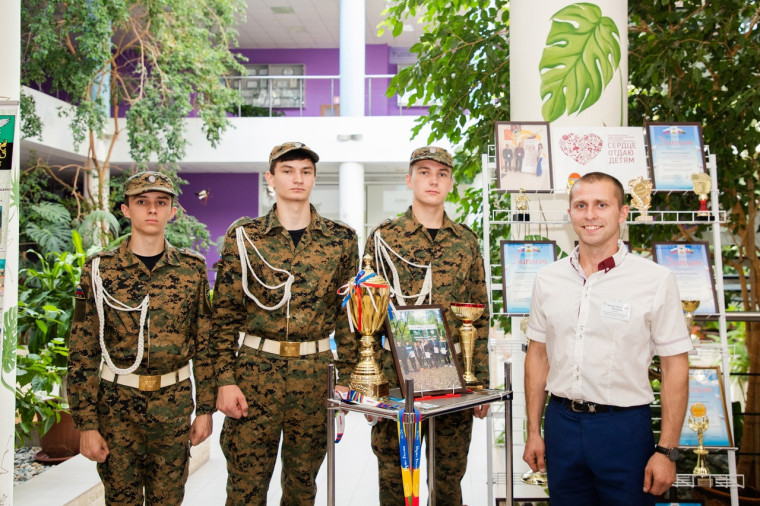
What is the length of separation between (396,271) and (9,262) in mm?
1501

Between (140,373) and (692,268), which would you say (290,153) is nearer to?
(140,373)

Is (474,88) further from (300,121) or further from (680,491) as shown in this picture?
(300,121)

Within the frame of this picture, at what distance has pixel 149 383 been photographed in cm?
249

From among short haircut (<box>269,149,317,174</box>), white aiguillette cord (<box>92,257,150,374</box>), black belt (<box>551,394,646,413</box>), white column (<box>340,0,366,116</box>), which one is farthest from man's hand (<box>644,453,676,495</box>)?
white column (<box>340,0,366,116</box>)

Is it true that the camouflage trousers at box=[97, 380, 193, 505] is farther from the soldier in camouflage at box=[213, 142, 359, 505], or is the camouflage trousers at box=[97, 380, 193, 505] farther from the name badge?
the name badge

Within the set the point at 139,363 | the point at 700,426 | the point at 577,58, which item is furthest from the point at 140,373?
the point at 577,58

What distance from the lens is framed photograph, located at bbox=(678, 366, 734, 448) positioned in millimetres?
2896

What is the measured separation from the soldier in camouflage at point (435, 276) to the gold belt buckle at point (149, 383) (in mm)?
846

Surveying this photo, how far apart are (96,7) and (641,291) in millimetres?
8011

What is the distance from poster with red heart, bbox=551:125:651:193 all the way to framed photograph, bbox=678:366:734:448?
90 cm

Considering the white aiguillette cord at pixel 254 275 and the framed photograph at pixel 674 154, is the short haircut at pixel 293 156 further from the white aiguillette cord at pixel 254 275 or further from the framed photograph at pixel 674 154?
the framed photograph at pixel 674 154

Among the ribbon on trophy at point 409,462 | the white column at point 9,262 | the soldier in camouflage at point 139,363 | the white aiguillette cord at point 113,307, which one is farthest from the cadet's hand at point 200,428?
the ribbon on trophy at point 409,462

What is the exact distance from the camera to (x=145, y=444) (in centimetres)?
252

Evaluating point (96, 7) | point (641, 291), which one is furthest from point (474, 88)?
point (96, 7)
